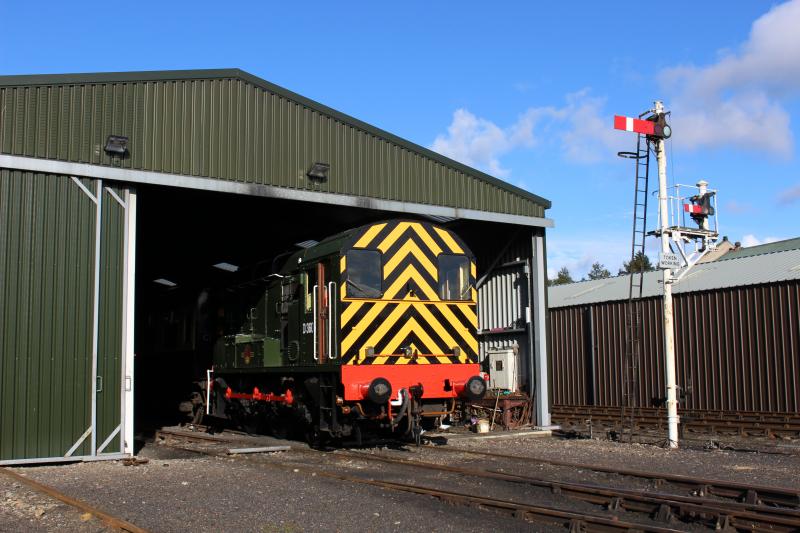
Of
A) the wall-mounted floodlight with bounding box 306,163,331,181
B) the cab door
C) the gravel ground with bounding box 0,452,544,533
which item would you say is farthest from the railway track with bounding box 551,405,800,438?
the gravel ground with bounding box 0,452,544,533

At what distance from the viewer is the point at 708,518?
6855mm

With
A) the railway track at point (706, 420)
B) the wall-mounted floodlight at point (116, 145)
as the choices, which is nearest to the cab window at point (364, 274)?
the wall-mounted floodlight at point (116, 145)

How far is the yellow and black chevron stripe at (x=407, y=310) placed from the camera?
461 inches

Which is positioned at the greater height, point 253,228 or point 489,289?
point 253,228

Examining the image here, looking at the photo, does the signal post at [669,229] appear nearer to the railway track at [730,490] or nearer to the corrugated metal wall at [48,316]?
the railway track at [730,490]

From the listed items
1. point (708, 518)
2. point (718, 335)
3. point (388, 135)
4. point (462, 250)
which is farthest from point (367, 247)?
point (718, 335)

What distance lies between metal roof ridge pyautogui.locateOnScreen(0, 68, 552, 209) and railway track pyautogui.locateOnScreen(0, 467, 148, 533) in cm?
563

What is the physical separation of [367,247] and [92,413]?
487cm

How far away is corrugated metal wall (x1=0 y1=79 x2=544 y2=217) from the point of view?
11.4 meters

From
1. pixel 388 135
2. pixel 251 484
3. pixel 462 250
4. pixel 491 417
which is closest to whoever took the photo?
pixel 251 484

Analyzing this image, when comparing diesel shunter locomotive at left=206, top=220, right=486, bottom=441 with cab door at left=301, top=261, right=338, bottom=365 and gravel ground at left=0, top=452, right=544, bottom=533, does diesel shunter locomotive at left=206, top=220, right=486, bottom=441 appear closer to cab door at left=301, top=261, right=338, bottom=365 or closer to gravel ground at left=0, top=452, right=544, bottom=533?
cab door at left=301, top=261, right=338, bottom=365

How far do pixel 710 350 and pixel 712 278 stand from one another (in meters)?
2.72

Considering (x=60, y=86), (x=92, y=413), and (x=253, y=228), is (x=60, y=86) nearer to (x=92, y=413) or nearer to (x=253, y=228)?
(x=92, y=413)

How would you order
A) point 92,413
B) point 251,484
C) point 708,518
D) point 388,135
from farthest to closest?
point 388,135 < point 92,413 < point 251,484 < point 708,518
